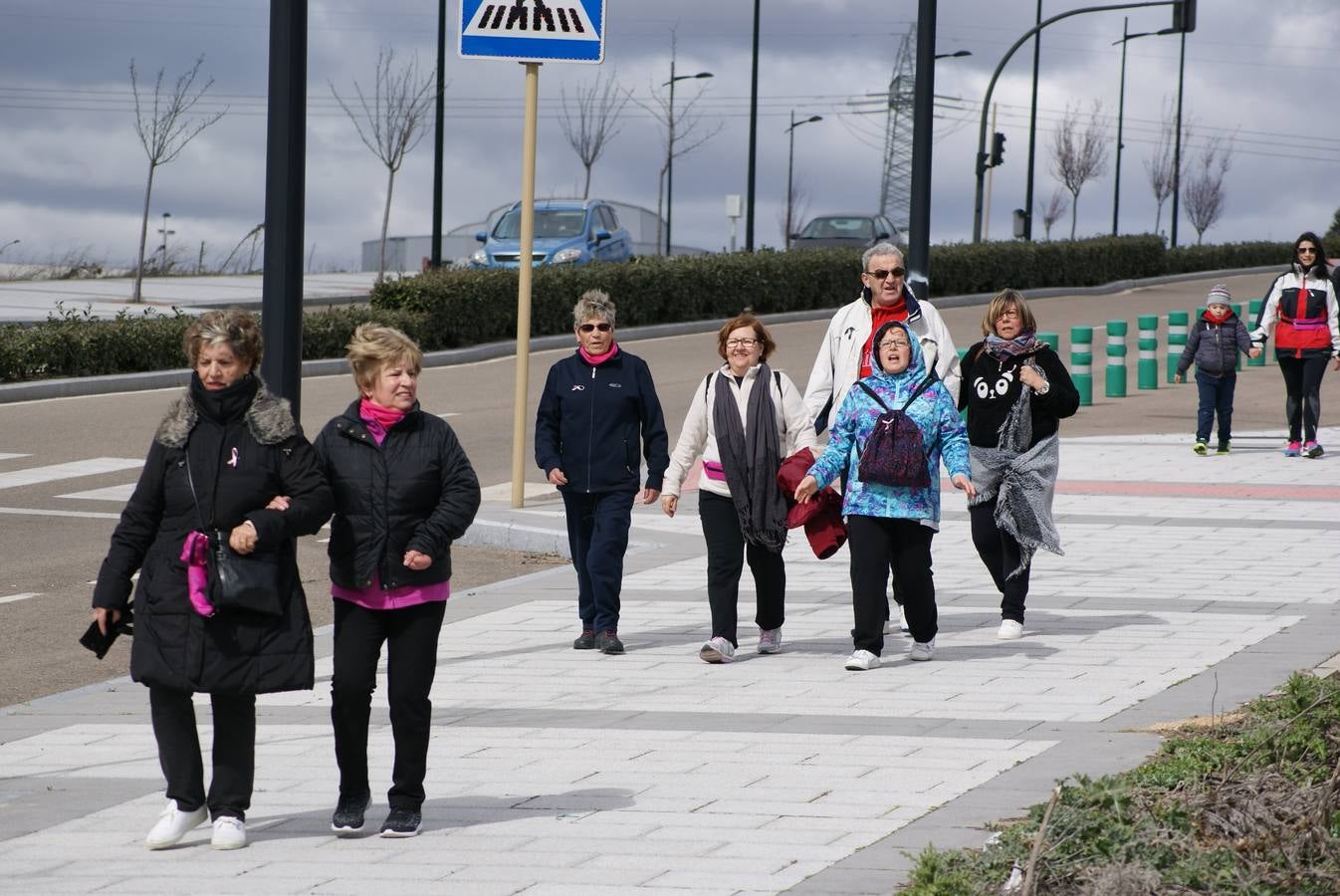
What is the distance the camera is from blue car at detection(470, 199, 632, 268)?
114ft

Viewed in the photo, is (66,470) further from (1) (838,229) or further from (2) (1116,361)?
(1) (838,229)

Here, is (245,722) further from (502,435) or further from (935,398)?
(502,435)

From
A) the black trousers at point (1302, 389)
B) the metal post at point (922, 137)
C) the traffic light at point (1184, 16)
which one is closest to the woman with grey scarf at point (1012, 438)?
the metal post at point (922, 137)

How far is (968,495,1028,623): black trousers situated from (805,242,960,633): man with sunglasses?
592mm

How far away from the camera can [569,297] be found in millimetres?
30406

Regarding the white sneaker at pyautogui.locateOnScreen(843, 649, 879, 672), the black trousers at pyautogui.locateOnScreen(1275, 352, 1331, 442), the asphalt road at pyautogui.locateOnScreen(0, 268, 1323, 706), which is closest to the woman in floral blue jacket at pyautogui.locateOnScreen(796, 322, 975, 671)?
the white sneaker at pyautogui.locateOnScreen(843, 649, 879, 672)

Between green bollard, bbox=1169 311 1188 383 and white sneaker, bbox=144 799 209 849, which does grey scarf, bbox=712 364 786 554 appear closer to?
white sneaker, bbox=144 799 209 849

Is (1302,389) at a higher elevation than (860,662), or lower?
higher

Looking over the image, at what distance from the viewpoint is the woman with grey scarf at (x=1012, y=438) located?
30.4 feet

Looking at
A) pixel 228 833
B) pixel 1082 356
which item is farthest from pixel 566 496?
pixel 1082 356

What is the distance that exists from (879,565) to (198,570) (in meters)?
3.67

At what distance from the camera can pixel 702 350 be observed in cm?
2942

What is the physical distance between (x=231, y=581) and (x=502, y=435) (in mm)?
13757

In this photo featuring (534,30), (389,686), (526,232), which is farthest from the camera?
(526,232)
